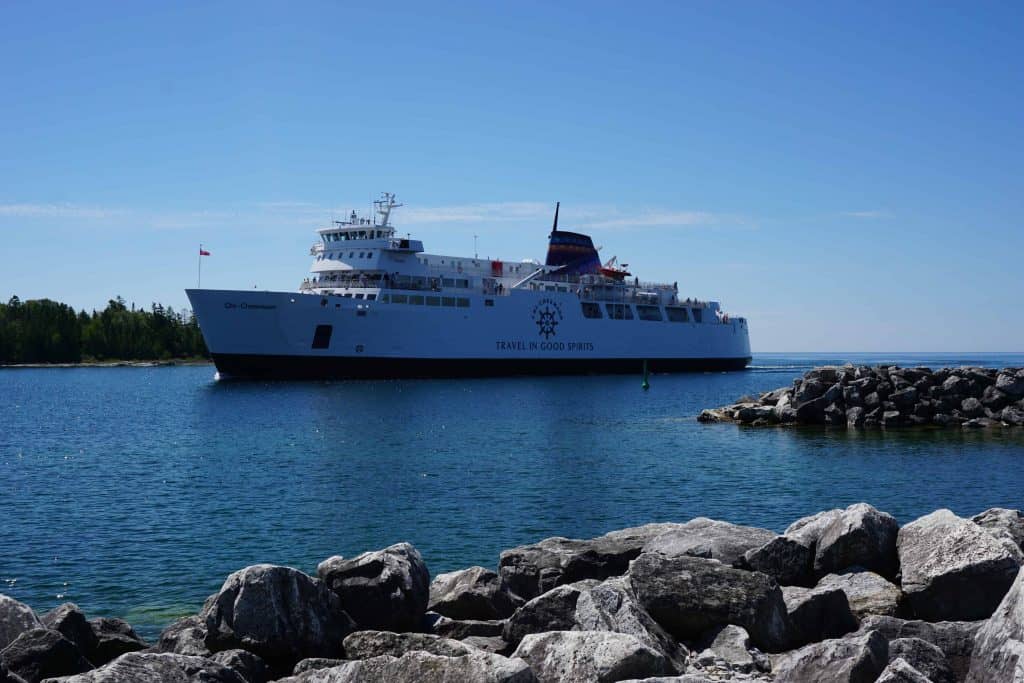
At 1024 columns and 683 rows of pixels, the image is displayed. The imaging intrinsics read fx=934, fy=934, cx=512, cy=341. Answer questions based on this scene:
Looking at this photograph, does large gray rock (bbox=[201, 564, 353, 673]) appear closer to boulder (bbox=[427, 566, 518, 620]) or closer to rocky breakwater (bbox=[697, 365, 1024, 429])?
boulder (bbox=[427, 566, 518, 620])

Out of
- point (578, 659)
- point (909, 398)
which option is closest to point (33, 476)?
point (578, 659)

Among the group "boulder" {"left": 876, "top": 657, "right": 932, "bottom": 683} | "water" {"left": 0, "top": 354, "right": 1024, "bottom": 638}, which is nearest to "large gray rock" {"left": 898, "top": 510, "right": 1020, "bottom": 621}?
"boulder" {"left": 876, "top": 657, "right": 932, "bottom": 683}

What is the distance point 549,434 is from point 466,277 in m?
31.9

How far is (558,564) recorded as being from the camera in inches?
370

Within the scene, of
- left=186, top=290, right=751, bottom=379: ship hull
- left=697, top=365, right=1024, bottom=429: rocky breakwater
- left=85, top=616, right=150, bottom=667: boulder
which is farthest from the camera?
left=186, top=290, right=751, bottom=379: ship hull

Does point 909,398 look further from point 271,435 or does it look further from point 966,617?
point 966,617

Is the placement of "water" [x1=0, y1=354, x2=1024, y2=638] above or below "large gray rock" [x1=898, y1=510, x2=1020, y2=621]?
below

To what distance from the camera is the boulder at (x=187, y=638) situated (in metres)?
7.77

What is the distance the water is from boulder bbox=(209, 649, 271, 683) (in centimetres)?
297

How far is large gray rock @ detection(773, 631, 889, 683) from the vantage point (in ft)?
18.8

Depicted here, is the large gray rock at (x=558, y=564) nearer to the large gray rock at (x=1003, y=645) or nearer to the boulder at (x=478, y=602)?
the boulder at (x=478, y=602)

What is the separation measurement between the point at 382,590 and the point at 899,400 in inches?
1023

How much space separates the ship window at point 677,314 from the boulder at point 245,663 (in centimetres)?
6903

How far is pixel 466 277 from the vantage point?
60656 millimetres
